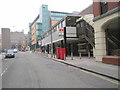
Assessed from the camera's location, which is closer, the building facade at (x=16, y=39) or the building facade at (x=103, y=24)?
the building facade at (x=103, y=24)

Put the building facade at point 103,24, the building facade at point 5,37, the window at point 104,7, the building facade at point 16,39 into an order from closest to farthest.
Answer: the building facade at point 103,24 < the window at point 104,7 < the building facade at point 5,37 < the building facade at point 16,39

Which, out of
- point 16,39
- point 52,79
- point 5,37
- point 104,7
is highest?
point 16,39

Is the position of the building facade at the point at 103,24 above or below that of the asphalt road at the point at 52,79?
above

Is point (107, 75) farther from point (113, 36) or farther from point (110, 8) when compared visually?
point (113, 36)

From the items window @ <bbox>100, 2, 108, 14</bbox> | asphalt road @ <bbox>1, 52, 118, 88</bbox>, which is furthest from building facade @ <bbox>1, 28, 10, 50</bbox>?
asphalt road @ <bbox>1, 52, 118, 88</bbox>

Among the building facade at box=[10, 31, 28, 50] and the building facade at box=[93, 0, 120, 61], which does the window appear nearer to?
the building facade at box=[93, 0, 120, 61]

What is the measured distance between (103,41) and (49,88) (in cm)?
969

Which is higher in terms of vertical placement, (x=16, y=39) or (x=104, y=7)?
(x=16, y=39)

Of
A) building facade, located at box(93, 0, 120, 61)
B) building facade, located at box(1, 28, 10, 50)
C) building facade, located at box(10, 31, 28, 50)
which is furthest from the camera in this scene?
building facade, located at box(10, 31, 28, 50)

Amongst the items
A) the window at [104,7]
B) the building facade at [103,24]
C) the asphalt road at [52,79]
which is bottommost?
the asphalt road at [52,79]

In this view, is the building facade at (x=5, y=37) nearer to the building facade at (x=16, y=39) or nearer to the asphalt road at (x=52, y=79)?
the building facade at (x=16, y=39)

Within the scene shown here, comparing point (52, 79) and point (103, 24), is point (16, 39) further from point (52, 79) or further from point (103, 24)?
point (52, 79)

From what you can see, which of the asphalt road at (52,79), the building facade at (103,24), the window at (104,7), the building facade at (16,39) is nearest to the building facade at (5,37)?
the building facade at (16,39)

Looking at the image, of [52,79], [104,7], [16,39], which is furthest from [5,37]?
[52,79]
